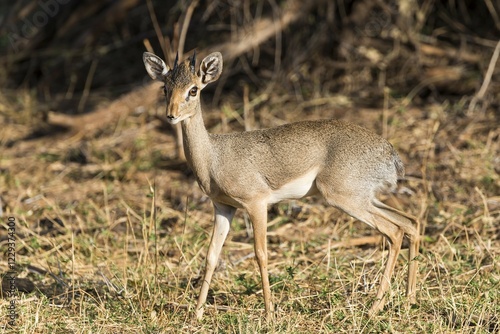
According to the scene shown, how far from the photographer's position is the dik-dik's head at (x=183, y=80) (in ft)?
14.7

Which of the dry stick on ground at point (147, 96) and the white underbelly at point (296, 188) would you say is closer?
the white underbelly at point (296, 188)

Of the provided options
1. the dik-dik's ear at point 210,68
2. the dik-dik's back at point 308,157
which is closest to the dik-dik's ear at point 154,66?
the dik-dik's ear at point 210,68

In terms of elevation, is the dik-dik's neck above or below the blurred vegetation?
above

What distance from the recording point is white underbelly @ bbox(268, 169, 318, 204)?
4.88m

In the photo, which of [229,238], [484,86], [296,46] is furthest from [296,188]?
[296,46]

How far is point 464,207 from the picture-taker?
6.62 m

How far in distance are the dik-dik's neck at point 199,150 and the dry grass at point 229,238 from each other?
0.47m

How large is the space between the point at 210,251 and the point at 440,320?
1.47 m

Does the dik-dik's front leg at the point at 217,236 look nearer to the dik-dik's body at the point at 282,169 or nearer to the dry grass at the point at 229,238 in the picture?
the dik-dik's body at the point at 282,169

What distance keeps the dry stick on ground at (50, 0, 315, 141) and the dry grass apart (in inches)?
8.2

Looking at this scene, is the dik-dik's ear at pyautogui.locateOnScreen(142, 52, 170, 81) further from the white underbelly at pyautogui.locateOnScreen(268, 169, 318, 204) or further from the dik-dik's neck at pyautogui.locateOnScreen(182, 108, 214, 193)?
the white underbelly at pyautogui.locateOnScreen(268, 169, 318, 204)

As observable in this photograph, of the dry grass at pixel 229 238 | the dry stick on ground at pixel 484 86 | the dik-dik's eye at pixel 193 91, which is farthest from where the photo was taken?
the dry stick on ground at pixel 484 86

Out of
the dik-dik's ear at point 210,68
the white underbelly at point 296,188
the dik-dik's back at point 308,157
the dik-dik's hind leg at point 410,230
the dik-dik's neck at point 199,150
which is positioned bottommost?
the dik-dik's hind leg at point 410,230

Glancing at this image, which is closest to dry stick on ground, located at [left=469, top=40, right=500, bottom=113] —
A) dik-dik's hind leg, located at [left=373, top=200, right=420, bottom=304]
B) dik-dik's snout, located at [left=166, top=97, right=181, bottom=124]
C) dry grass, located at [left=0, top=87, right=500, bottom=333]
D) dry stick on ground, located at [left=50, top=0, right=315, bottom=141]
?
dry grass, located at [left=0, top=87, right=500, bottom=333]
